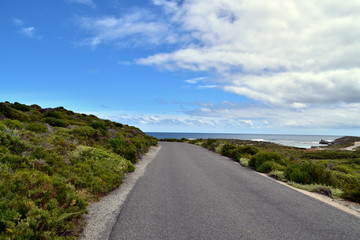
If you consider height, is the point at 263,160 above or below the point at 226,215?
above

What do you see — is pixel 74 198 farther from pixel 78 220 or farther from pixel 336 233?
pixel 336 233

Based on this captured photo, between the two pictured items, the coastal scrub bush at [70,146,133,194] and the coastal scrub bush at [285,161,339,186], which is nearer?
the coastal scrub bush at [70,146,133,194]

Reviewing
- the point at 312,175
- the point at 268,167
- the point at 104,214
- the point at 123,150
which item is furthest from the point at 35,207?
the point at 268,167

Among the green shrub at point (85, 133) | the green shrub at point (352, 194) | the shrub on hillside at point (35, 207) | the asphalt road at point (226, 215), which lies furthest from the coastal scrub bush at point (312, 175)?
the green shrub at point (85, 133)

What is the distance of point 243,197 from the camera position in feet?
24.1

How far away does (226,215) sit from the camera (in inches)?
222

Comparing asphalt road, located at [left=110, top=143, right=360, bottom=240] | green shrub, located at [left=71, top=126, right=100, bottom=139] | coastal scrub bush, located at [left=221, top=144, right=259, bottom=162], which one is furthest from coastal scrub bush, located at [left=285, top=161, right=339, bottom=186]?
green shrub, located at [left=71, top=126, right=100, bottom=139]

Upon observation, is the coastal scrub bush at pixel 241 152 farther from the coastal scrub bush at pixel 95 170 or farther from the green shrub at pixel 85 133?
the green shrub at pixel 85 133

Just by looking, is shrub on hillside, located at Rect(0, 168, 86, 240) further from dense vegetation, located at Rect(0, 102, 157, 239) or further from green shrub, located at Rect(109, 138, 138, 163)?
green shrub, located at Rect(109, 138, 138, 163)

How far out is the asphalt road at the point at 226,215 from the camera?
4668 mm

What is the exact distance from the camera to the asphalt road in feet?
15.3

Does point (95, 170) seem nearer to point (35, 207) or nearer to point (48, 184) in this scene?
point (48, 184)

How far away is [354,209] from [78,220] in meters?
7.57

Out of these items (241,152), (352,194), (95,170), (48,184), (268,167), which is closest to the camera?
(48,184)
